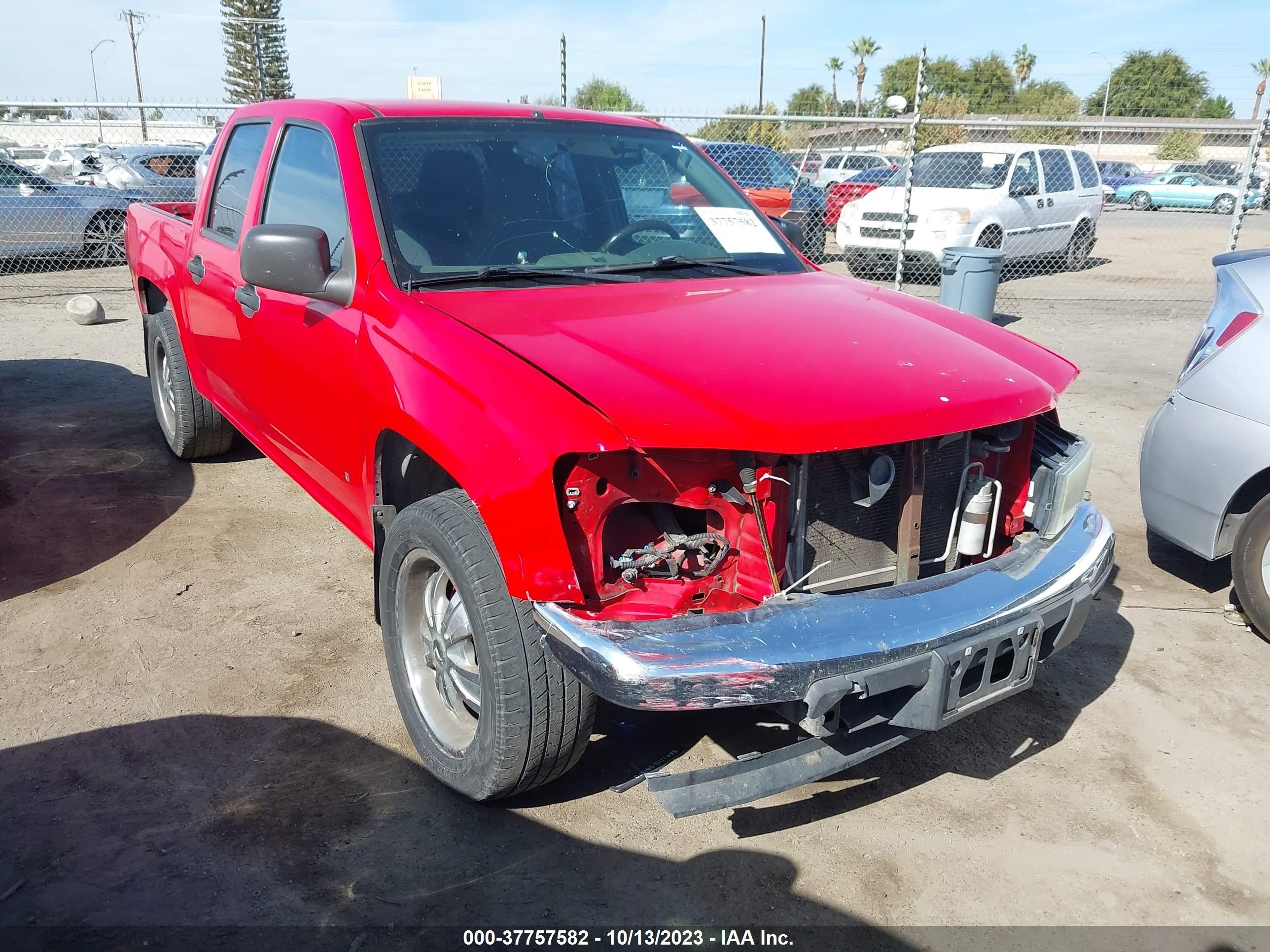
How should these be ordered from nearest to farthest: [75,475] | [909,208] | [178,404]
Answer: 1. [178,404]
2. [75,475]
3. [909,208]

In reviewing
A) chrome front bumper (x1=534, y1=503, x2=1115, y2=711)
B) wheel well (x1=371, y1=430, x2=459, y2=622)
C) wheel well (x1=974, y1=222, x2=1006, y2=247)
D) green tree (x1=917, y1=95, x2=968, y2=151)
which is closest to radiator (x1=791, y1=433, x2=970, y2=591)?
chrome front bumper (x1=534, y1=503, x2=1115, y2=711)

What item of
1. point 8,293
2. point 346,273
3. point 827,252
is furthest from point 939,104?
point 346,273

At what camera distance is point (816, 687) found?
2.26 m

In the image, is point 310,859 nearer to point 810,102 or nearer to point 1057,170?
point 1057,170

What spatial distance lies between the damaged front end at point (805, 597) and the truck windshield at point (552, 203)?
1120mm

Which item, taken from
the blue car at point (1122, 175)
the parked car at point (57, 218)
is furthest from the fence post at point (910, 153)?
the blue car at point (1122, 175)

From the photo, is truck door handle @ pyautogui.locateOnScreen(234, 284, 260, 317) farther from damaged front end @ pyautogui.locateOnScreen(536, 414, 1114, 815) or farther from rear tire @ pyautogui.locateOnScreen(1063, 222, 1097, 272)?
rear tire @ pyautogui.locateOnScreen(1063, 222, 1097, 272)

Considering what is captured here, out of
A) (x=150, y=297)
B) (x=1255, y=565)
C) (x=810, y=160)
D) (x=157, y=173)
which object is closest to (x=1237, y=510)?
(x=1255, y=565)

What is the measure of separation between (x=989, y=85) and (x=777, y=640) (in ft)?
175

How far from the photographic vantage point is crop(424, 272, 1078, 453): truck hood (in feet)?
7.61

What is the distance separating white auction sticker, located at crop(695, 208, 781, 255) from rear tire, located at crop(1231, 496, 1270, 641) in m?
2.14

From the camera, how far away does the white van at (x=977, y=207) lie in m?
12.3

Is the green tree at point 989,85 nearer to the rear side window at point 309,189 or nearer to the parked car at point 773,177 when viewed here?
the parked car at point 773,177

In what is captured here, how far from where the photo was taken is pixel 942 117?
28531 millimetres
